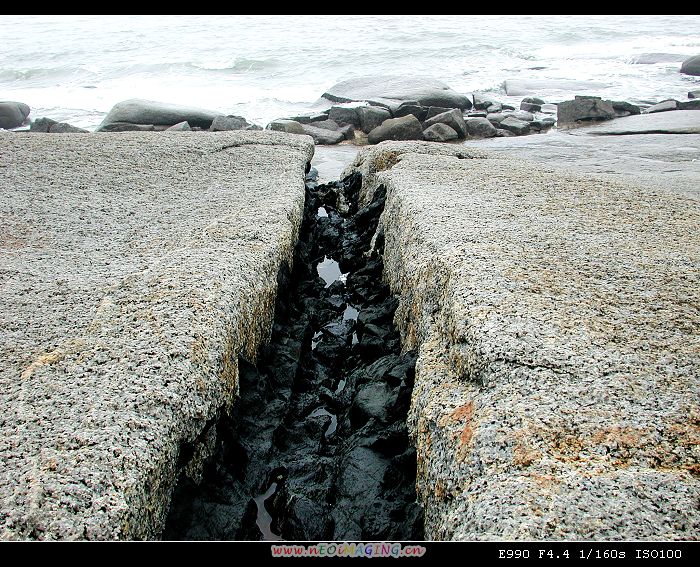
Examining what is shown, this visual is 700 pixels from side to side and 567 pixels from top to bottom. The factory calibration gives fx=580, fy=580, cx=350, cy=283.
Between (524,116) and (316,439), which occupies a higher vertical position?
(316,439)

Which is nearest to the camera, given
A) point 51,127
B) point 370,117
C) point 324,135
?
point 51,127

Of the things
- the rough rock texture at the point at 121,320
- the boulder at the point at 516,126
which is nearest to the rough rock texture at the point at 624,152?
the boulder at the point at 516,126

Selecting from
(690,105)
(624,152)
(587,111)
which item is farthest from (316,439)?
(690,105)

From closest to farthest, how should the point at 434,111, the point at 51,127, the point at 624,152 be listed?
the point at 624,152, the point at 51,127, the point at 434,111

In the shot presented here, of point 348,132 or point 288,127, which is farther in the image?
point 348,132

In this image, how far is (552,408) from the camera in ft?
7.30

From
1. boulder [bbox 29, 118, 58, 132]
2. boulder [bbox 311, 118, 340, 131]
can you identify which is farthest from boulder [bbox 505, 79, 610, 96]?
boulder [bbox 29, 118, 58, 132]

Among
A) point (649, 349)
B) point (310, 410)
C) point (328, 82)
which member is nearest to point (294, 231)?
point (310, 410)

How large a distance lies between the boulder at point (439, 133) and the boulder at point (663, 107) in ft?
17.6

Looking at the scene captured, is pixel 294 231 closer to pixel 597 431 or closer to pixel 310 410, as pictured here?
pixel 310 410

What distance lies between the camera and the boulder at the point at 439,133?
12.5 m

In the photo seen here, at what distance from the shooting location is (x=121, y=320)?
3.03m

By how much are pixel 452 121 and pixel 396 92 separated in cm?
374
